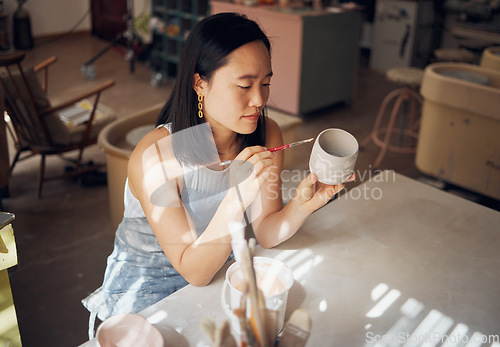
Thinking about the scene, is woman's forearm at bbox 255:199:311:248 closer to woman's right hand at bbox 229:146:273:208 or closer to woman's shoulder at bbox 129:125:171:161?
woman's right hand at bbox 229:146:273:208

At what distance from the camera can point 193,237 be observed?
1201mm

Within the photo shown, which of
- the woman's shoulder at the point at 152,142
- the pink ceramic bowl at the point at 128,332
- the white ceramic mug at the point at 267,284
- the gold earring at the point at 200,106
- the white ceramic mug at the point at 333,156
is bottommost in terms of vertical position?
the pink ceramic bowl at the point at 128,332

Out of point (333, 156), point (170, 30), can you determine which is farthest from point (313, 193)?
point (170, 30)

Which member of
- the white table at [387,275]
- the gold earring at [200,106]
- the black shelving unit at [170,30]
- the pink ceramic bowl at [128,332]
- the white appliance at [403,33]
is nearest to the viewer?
the pink ceramic bowl at [128,332]

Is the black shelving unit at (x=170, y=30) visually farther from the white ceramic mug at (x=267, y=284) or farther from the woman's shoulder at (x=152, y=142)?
the white ceramic mug at (x=267, y=284)

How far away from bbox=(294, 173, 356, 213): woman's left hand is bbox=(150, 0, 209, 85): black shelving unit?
13.4 feet

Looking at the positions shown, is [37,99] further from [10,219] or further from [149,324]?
[149,324]

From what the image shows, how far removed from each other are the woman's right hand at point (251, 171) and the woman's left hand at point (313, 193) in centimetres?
16

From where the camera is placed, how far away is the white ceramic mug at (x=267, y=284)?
3.07 ft

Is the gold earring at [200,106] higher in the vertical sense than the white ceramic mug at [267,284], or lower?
higher

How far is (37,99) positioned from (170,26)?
8.40 feet

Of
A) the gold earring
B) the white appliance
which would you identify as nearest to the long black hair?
the gold earring

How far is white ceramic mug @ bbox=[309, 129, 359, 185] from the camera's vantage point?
1.07 meters

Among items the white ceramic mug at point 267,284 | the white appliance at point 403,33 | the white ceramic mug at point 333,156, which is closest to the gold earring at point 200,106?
the white ceramic mug at point 333,156
